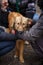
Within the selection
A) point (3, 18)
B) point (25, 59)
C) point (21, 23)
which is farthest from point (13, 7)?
point (25, 59)

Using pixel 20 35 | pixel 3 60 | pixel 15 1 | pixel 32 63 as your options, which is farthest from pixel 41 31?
pixel 15 1

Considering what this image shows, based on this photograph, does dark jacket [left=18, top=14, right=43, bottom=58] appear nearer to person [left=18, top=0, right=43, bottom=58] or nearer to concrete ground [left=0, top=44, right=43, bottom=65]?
person [left=18, top=0, right=43, bottom=58]

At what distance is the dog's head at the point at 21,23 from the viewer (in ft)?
10.5

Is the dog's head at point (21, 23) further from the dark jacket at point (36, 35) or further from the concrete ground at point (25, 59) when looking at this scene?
the concrete ground at point (25, 59)

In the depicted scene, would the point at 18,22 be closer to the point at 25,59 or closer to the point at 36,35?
the point at 36,35

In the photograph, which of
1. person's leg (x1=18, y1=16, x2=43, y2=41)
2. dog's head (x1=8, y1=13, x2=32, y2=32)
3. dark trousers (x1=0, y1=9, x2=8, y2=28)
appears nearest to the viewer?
person's leg (x1=18, y1=16, x2=43, y2=41)

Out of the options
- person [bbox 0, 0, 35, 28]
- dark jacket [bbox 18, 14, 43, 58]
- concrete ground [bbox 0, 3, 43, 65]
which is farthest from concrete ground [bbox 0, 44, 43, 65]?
person [bbox 0, 0, 35, 28]

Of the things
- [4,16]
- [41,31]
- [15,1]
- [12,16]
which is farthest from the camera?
[15,1]

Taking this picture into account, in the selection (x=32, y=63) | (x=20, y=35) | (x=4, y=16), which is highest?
(x=4, y=16)

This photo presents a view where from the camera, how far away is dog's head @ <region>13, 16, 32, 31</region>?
321cm

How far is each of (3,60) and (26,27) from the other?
77 cm

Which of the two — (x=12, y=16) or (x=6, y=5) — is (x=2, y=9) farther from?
(x=12, y=16)

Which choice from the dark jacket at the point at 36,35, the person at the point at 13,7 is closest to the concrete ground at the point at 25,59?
the dark jacket at the point at 36,35

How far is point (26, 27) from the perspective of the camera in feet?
10.7
